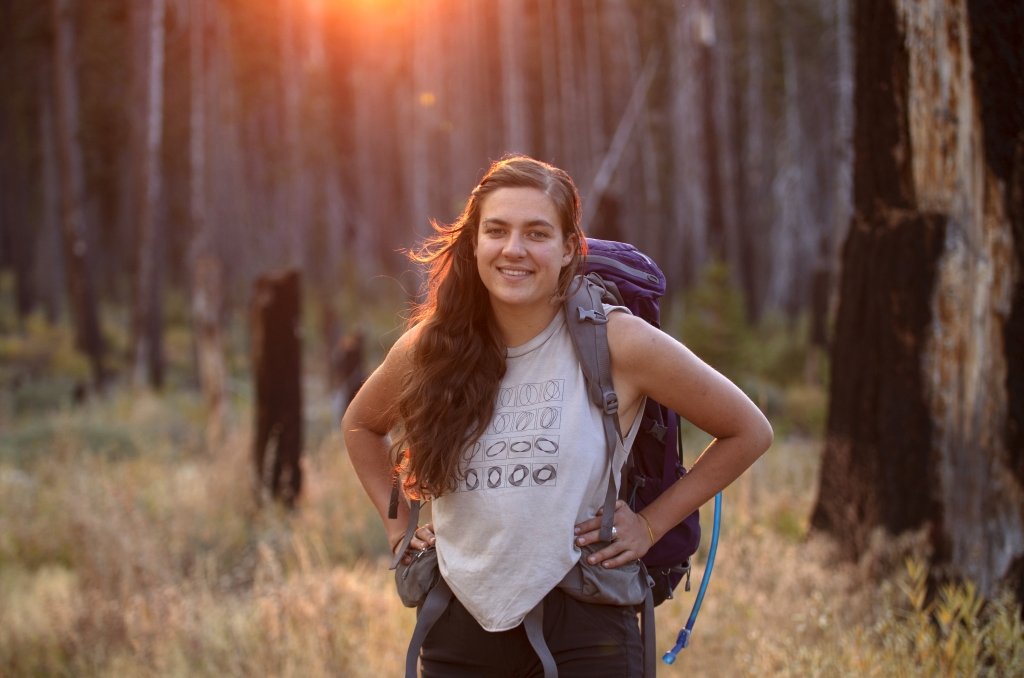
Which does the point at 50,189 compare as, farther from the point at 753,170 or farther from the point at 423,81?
the point at 753,170

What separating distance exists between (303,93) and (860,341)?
1426cm

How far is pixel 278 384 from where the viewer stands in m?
6.42

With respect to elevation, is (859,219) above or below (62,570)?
above

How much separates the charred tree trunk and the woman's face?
2.65m

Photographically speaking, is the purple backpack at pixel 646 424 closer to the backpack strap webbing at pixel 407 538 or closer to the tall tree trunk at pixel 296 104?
the backpack strap webbing at pixel 407 538

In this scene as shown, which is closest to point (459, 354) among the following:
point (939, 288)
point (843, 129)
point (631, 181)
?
point (939, 288)

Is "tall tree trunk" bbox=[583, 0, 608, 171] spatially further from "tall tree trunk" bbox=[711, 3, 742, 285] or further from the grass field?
the grass field

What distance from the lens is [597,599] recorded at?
1938 millimetres

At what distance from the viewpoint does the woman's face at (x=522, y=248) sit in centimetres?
200

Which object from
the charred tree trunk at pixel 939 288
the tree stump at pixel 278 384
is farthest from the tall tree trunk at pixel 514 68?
the charred tree trunk at pixel 939 288

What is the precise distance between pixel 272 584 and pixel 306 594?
168mm

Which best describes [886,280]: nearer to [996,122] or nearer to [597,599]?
[996,122]

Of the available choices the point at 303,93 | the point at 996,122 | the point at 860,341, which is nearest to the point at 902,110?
the point at 996,122

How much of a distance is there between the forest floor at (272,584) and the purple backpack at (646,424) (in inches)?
36.0
